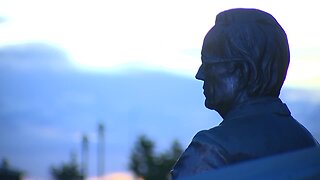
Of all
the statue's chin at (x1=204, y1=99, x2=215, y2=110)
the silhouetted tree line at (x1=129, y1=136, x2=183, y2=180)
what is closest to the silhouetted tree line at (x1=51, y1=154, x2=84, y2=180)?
the silhouetted tree line at (x1=129, y1=136, x2=183, y2=180)

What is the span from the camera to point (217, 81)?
443cm

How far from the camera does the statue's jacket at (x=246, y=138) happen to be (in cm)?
407

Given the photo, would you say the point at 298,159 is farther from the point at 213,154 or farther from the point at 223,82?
the point at 223,82

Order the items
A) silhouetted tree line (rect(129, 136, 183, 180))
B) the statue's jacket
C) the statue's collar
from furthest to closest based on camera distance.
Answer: silhouetted tree line (rect(129, 136, 183, 180)) → the statue's collar → the statue's jacket

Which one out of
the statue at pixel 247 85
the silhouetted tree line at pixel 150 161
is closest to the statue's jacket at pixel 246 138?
the statue at pixel 247 85

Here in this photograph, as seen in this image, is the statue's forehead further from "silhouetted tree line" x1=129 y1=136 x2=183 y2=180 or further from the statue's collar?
"silhouetted tree line" x1=129 y1=136 x2=183 y2=180

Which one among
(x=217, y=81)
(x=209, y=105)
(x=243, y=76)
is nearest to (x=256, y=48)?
(x=243, y=76)

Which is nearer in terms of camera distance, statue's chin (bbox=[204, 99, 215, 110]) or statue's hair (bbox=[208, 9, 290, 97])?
statue's hair (bbox=[208, 9, 290, 97])

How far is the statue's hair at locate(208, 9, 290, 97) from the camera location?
4355 mm

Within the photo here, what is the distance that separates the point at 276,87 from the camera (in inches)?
174

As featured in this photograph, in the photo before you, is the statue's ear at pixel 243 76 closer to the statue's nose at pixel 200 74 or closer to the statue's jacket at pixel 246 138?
the statue's jacket at pixel 246 138

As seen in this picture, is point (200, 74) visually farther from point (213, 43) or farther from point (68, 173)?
point (68, 173)

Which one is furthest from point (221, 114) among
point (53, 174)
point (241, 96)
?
point (53, 174)

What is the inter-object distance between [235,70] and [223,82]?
0.10m
